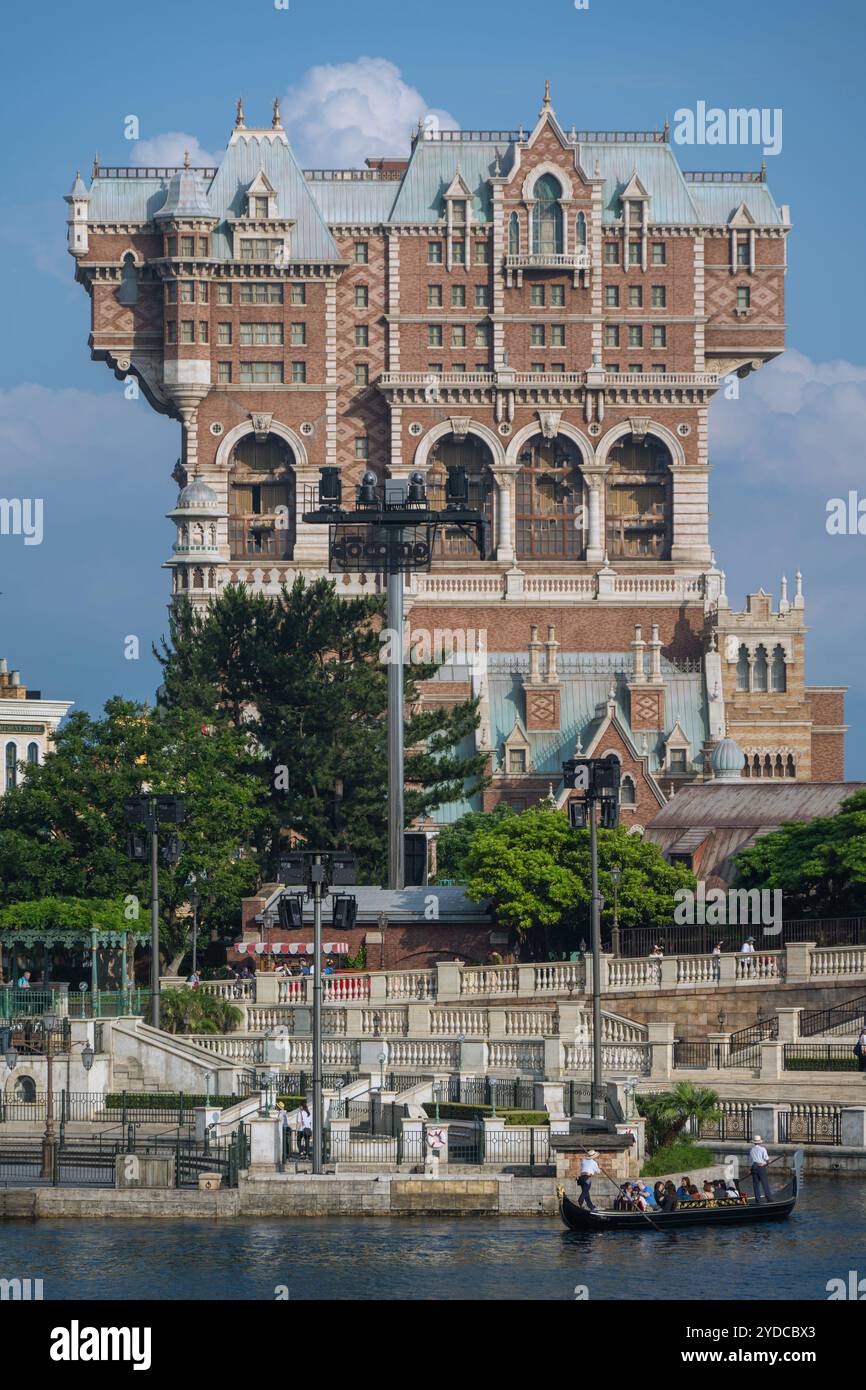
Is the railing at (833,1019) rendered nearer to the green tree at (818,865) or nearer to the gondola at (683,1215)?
the green tree at (818,865)

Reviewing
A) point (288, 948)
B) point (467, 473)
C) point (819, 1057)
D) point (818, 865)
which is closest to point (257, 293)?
point (467, 473)

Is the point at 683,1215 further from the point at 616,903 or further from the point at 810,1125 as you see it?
the point at 616,903

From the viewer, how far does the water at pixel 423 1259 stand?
5384 cm

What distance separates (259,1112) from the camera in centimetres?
6462

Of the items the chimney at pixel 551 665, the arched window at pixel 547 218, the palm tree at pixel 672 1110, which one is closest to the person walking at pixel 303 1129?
the palm tree at pixel 672 1110

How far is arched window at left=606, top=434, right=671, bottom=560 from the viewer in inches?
6826

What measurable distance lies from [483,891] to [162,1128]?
106 feet

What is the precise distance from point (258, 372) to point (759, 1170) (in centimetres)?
Answer: 11267

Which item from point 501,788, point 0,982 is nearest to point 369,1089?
point 0,982

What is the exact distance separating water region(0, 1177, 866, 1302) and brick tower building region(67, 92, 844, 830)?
344 ft

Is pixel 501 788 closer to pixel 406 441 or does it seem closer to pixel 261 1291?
pixel 406 441

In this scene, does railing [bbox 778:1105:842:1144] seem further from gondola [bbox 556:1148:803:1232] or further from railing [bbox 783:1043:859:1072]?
gondola [bbox 556:1148:803:1232]

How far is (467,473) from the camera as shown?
17125 cm

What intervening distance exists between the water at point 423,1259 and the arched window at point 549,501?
11281 cm
